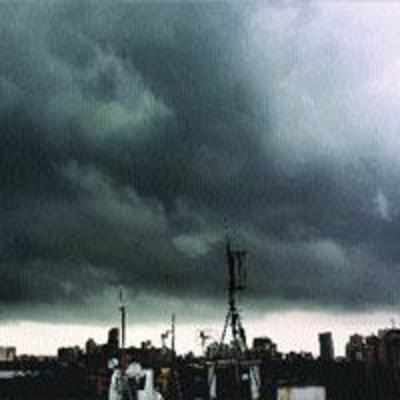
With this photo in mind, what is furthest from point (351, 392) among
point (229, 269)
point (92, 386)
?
point (229, 269)

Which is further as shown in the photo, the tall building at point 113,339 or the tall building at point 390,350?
the tall building at point 113,339

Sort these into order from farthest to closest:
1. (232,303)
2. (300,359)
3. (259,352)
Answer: (259,352), (300,359), (232,303)

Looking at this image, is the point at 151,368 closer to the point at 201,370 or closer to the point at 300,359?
the point at 201,370

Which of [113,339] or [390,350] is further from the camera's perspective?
[113,339]

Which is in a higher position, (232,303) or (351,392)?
(232,303)

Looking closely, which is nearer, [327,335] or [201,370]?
[201,370]

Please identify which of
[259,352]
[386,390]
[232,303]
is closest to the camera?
[232,303]

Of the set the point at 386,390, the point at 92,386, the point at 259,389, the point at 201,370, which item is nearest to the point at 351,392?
the point at 386,390

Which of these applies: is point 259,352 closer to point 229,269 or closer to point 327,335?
point 327,335

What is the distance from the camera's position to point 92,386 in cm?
4631

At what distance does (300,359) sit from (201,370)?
24.4 ft

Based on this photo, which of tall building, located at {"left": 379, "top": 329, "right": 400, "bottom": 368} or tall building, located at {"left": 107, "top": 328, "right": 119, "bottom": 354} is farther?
tall building, located at {"left": 107, "top": 328, "right": 119, "bottom": 354}

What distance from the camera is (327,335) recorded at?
5522cm

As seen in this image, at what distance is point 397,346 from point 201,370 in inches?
540
